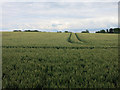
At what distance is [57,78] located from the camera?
505cm

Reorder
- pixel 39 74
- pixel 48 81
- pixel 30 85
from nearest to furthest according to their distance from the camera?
pixel 30 85 → pixel 48 81 → pixel 39 74

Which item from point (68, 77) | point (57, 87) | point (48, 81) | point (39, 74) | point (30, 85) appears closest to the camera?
point (57, 87)

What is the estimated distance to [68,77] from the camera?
17.0 ft

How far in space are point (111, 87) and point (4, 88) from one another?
416 cm

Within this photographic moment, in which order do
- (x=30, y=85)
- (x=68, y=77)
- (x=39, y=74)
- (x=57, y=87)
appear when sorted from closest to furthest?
(x=57, y=87), (x=30, y=85), (x=68, y=77), (x=39, y=74)

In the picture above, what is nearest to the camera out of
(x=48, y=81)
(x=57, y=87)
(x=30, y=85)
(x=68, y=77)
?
(x=57, y=87)

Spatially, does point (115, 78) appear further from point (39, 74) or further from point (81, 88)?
point (39, 74)

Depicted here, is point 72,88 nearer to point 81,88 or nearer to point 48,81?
point 81,88

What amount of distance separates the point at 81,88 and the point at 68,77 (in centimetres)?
104

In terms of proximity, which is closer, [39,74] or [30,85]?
[30,85]

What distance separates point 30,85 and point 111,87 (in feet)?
10.4

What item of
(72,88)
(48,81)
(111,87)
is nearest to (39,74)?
(48,81)

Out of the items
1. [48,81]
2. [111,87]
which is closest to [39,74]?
[48,81]

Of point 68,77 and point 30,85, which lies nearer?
point 30,85
